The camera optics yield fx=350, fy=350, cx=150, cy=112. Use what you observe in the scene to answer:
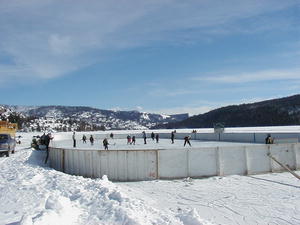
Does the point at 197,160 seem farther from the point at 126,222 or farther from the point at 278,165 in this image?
the point at 126,222

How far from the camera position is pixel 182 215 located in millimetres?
7383

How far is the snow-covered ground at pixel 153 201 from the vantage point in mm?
7324

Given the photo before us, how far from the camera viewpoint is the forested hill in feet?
357

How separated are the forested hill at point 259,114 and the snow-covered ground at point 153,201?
302 ft

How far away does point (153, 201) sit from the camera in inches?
381

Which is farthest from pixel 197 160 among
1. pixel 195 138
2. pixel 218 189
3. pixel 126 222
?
pixel 195 138

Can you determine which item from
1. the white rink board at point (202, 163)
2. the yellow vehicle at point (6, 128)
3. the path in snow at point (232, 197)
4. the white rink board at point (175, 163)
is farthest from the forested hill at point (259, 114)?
the path in snow at point (232, 197)

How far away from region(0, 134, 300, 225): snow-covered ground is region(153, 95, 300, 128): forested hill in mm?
91923

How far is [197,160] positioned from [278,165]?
386 centimetres

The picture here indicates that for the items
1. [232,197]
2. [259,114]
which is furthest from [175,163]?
[259,114]

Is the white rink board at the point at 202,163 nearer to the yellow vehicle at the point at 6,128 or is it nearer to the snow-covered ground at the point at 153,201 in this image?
the snow-covered ground at the point at 153,201

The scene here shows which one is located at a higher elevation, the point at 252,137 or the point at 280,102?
the point at 280,102

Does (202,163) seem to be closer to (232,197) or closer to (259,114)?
(232,197)

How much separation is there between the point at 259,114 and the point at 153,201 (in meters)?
117
